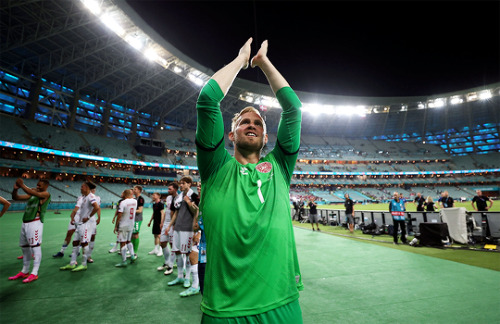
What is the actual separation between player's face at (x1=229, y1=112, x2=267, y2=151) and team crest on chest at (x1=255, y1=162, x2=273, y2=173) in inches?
5.4

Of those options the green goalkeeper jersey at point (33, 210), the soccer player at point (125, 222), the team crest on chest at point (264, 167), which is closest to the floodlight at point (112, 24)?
the green goalkeeper jersey at point (33, 210)

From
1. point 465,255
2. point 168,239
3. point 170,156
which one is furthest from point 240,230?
point 170,156

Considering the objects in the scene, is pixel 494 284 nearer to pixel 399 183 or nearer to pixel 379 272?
pixel 379 272

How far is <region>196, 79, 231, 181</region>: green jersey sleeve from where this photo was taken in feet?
4.22

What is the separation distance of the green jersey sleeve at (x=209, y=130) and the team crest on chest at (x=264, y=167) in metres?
0.27

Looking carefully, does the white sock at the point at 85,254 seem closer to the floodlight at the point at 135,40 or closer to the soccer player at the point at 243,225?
the soccer player at the point at 243,225

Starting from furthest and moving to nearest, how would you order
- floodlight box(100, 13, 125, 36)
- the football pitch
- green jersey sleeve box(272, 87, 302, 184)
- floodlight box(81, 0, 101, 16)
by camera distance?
floodlight box(100, 13, 125, 36), floodlight box(81, 0, 101, 16), the football pitch, green jersey sleeve box(272, 87, 302, 184)

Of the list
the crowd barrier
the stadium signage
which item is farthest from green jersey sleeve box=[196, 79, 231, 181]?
the stadium signage

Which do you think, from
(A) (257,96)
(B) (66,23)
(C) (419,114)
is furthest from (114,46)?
(C) (419,114)

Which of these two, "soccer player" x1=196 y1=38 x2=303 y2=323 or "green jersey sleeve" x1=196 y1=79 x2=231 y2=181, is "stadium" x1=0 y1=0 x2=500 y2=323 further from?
"green jersey sleeve" x1=196 y1=79 x2=231 y2=181

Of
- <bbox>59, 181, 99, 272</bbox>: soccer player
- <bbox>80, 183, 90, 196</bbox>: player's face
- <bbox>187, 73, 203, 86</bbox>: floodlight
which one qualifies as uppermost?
<bbox>187, 73, 203, 86</bbox>: floodlight

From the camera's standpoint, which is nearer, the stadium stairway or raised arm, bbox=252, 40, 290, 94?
raised arm, bbox=252, 40, 290, 94

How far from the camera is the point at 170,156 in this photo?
46.4 m

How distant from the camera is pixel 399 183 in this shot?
55844mm
